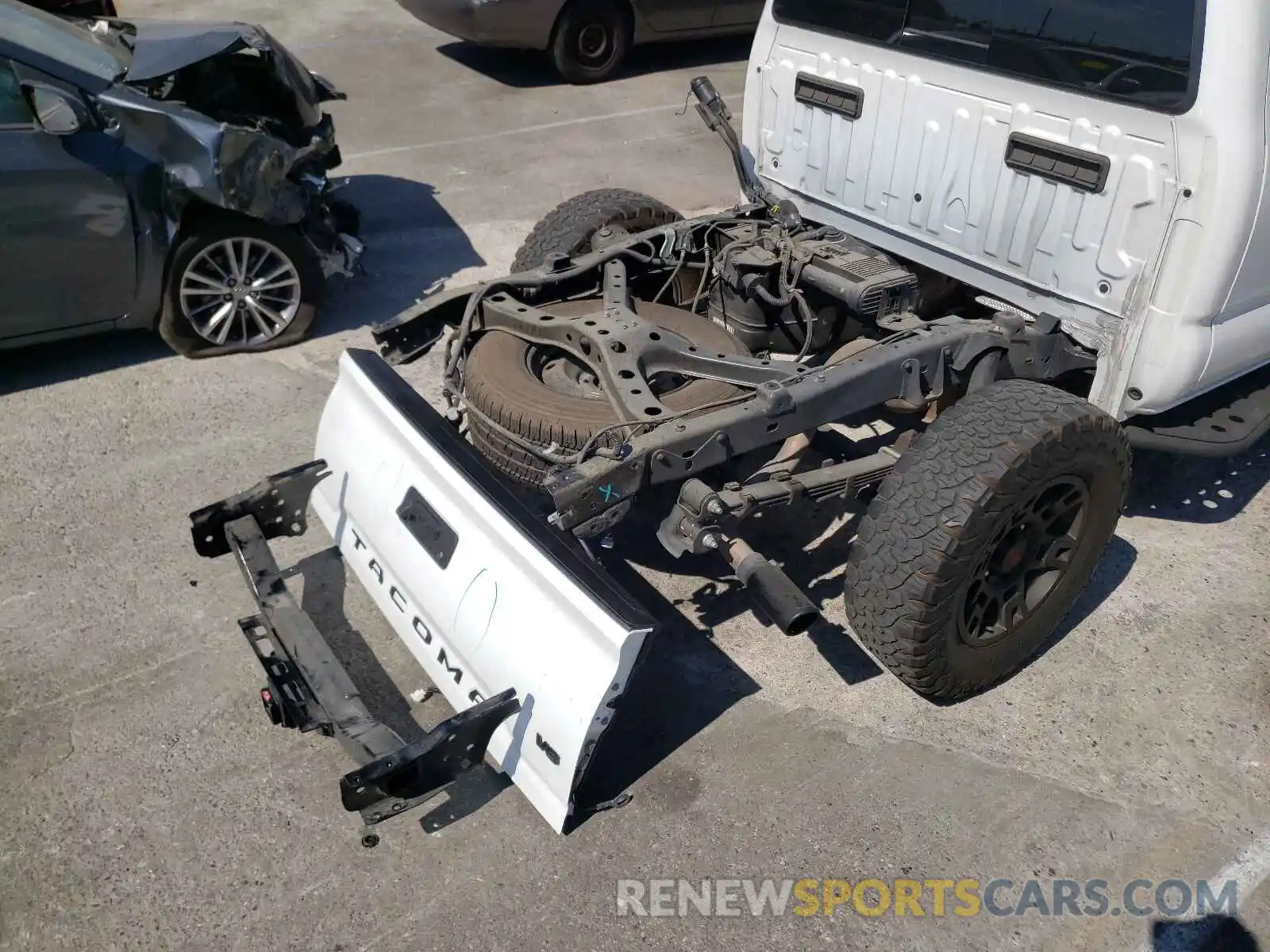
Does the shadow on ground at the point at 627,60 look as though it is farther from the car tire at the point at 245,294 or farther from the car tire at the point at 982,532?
the car tire at the point at 982,532

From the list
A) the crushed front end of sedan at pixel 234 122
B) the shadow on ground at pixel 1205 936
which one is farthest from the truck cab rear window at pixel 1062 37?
the crushed front end of sedan at pixel 234 122

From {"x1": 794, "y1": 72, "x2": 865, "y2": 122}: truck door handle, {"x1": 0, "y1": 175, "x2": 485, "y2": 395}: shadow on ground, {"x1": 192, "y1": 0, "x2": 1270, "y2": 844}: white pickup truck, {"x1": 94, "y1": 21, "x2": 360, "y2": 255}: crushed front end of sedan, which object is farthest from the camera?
{"x1": 0, "y1": 175, "x2": 485, "y2": 395}: shadow on ground

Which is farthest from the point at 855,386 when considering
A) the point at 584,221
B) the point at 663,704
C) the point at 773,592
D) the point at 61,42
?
the point at 61,42

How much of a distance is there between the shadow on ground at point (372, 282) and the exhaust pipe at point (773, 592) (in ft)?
11.8

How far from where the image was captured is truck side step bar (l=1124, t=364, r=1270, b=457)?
3773mm

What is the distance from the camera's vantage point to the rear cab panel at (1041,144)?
3.19 m

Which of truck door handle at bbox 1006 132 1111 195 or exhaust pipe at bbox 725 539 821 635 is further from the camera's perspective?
truck door handle at bbox 1006 132 1111 195

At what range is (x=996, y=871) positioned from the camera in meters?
2.99

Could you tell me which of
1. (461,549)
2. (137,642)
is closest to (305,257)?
(137,642)

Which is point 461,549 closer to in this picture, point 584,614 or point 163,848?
point 584,614

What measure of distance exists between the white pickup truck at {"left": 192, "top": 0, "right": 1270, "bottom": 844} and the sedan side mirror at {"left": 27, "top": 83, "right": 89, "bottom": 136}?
209 cm

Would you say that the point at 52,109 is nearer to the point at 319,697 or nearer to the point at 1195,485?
the point at 319,697

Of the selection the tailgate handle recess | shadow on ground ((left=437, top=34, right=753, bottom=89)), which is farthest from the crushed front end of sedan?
shadow on ground ((left=437, top=34, right=753, bottom=89))

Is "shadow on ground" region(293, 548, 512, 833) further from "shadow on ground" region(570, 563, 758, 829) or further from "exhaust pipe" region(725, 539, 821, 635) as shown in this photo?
"exhaust pipe" region(725, 539, 821, 635)
